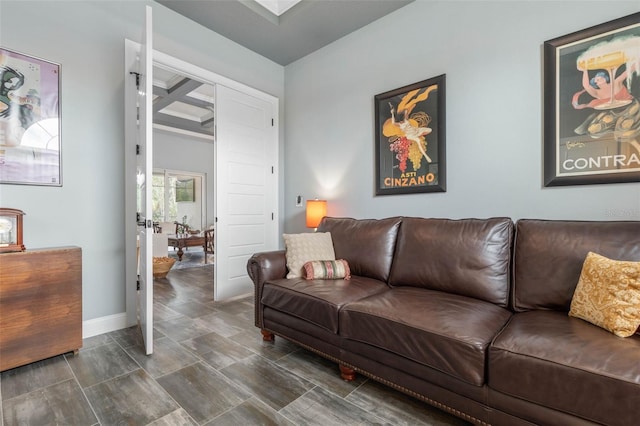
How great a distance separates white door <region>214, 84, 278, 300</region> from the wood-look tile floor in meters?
1.15

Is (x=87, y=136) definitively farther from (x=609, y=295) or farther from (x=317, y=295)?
(x=609, y=295)

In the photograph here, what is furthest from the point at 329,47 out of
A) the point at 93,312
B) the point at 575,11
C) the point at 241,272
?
the point at 93,312

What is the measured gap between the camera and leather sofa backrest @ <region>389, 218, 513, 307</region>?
1839 mm

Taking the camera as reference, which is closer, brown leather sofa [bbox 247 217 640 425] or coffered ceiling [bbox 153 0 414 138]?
brown leather sofa [bbox 247 217 640 425]

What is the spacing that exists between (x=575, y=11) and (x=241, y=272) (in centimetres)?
379

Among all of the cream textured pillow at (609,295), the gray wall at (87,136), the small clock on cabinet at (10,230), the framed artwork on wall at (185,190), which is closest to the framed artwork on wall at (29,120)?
the gray wall at (87,136)

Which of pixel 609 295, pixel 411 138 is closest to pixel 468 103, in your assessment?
pixel 411 138

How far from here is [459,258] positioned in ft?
6.39

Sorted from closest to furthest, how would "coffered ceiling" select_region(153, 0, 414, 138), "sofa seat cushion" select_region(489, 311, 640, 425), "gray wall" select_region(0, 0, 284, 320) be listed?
"sofa seat cushion" select_region(489, 311, 640, 425) → "gray wall" select_region(0, 0, 284, 320) → "coffered ceiling" select_region(153, 0, 414, 138)

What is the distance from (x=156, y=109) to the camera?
19.1 feet

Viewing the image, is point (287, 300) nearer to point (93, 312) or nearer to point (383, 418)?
point (383, 418)

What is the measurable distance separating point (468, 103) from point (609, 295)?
5.59ft

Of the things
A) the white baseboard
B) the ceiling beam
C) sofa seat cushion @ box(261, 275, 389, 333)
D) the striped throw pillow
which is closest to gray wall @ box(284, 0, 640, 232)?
the striped throw pillow

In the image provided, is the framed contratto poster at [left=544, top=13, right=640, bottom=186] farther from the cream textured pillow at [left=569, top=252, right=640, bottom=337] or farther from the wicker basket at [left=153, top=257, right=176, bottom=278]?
the wicker basket at [left=153, top=257, right=176, bottom=278]
